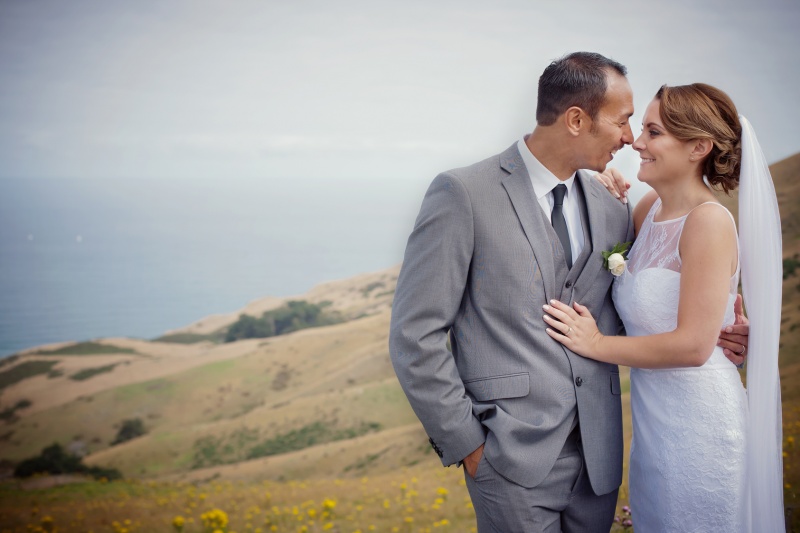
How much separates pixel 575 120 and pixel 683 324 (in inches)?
37.7

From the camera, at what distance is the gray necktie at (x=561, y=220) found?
9.04 feet

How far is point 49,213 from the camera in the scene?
36.8 meters

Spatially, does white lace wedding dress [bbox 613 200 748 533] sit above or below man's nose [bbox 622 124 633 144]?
below

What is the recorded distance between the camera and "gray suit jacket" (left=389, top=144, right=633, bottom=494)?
100 inches

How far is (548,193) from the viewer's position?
280 cm

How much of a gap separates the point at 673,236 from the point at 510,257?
30.2 inches

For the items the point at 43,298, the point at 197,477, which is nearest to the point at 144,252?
the point at 43,298

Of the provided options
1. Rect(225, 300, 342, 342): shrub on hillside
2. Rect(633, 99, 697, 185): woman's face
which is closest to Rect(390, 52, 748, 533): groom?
Rect(633, 99, 697, 185): woman's face

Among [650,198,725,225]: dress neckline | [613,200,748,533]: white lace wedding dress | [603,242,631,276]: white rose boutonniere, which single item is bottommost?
[613,200,748,533]: white lace wedding dress

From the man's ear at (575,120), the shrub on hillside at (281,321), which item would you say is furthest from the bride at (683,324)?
the shrub on hillside at (281,321)

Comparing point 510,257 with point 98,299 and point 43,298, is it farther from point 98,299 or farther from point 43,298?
point 98,299

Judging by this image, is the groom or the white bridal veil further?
the white bridal veil

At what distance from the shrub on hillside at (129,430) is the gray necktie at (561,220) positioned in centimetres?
2092

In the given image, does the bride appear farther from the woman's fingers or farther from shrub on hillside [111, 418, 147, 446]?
shrub on hillside [111, 418, 147, 446]
